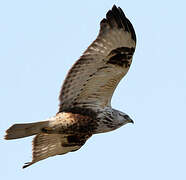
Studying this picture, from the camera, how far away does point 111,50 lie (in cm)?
1077

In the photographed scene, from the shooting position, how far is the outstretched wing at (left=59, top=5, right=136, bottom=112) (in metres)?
10.6

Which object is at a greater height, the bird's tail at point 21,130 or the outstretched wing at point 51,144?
the bird's tail at point 21,130

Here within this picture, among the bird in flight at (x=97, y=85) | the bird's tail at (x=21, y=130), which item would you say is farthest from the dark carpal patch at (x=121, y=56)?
the bird's tail at (x=21, y=130)

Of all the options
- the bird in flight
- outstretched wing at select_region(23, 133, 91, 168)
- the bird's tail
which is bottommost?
outstretched wing at select_region(23, 133, 91, 168)

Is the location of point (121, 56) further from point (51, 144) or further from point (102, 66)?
point (51, 144)

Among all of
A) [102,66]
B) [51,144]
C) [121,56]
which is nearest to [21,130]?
[51,144]

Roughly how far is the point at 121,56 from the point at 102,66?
15.2 inches

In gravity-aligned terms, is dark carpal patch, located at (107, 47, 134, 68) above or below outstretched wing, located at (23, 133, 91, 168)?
above

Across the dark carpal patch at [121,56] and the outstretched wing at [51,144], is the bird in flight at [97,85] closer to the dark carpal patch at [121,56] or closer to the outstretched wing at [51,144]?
the dark carpal patch at [121,56]

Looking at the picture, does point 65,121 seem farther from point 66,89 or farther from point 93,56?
point 93,56

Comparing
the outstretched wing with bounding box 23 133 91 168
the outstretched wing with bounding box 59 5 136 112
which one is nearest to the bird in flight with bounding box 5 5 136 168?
the outstretched wing with bounding box 59 5 136 112

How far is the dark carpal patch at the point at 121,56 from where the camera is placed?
10.8m

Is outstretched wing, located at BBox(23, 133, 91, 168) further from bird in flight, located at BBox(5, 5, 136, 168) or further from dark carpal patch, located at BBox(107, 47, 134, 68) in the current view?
dark carpal patch, located at BBox(107, 47, 134, 68)

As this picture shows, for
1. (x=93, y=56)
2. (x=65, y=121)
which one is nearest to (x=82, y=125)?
(x=65, y=121)
